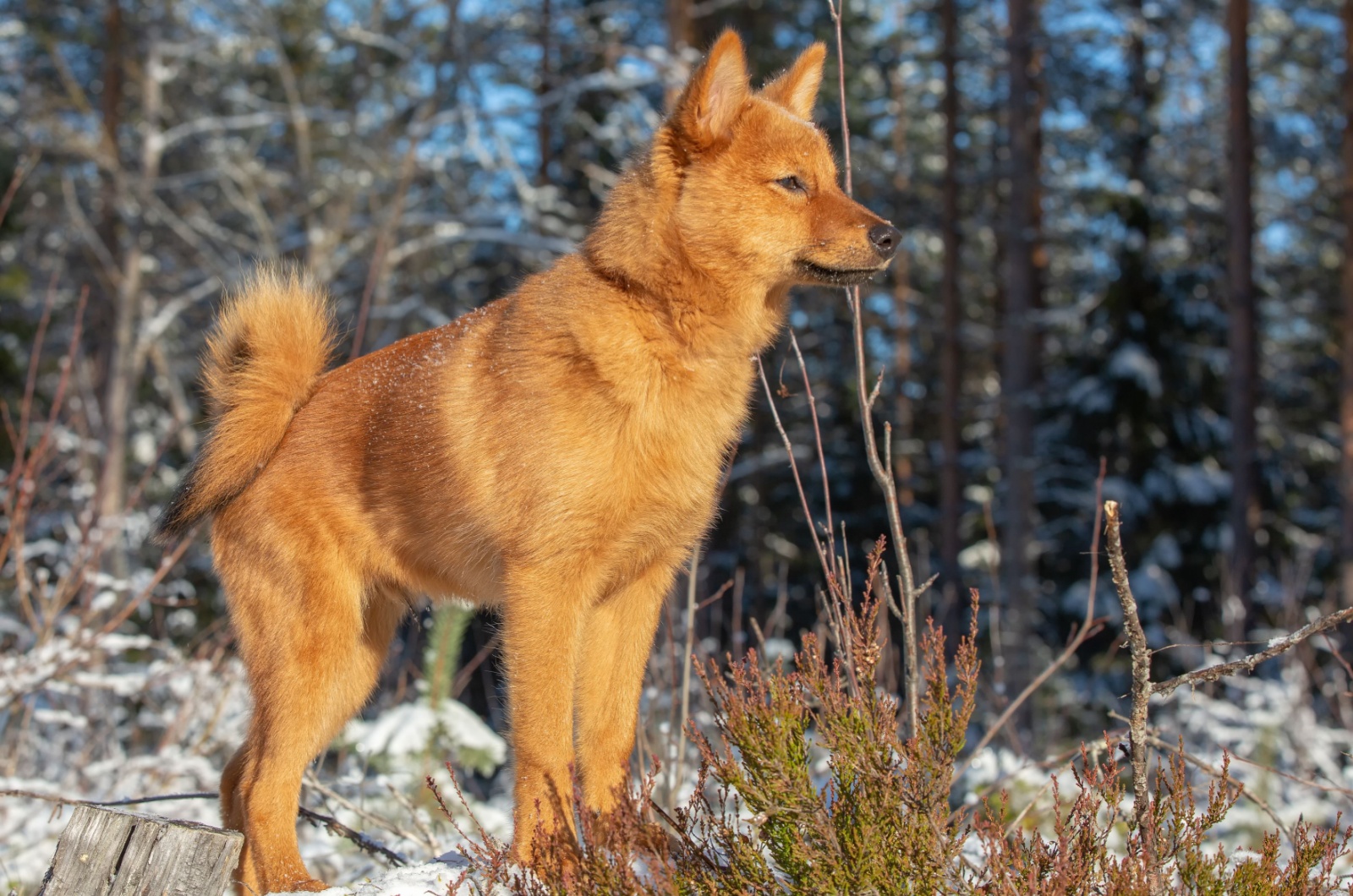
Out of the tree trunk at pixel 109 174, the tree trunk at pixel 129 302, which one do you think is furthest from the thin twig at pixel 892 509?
the tree trunk at pixel 109 174

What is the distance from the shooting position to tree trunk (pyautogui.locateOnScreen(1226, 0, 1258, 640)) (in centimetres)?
1591

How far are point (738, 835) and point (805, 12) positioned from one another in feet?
65.5

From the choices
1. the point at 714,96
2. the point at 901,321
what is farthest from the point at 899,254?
the point at 901,321

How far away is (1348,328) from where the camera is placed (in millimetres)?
13539

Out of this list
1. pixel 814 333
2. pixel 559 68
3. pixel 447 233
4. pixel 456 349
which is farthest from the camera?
pixel 814 333

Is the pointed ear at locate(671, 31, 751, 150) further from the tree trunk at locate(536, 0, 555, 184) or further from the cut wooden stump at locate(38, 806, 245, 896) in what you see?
the tree trunk at locate(536, 0, 555, 184)

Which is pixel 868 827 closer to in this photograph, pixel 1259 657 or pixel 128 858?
pixel 1259 657

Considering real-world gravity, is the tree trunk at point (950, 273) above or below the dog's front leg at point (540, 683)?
below

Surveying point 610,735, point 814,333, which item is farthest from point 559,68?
point 610,735

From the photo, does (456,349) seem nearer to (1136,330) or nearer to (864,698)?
(864,698)

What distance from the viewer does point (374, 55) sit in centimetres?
1365

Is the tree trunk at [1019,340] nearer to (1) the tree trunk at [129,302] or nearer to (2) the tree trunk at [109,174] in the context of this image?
(1) the tree trunk at [129,302]

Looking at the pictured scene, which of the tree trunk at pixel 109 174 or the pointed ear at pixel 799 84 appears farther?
the tree trunk at pixel 109 174

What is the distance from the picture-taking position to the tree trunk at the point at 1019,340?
54.7 feet
